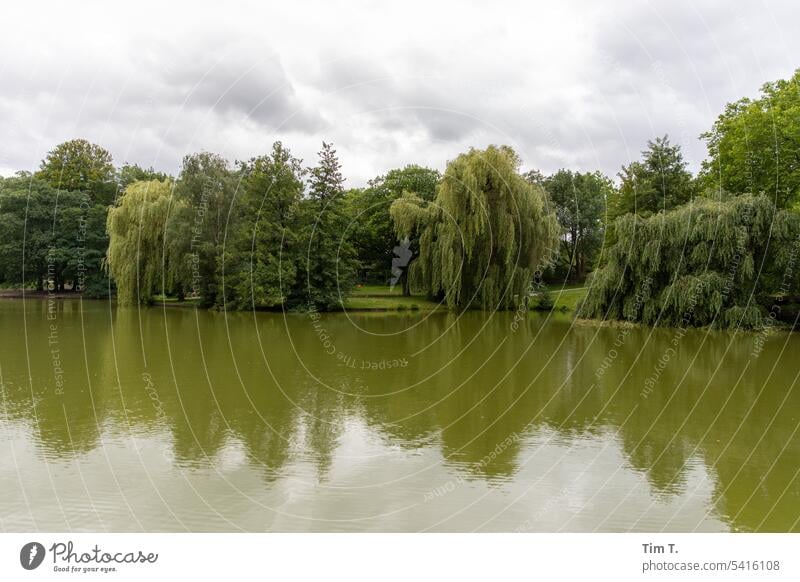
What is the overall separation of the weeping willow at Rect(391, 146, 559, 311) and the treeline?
0.08 meters

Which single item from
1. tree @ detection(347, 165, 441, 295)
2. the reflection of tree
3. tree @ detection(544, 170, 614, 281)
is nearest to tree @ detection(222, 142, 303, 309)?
tree @ detection(347, 165, 441, 295)

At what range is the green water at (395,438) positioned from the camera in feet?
22.4

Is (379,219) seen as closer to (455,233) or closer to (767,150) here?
(455,233)

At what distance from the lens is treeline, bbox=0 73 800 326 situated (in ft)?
81.7

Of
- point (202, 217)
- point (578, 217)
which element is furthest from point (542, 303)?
point (202, 217)

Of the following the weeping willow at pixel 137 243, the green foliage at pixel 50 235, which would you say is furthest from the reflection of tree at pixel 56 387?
the green foliage at pixel 50 235

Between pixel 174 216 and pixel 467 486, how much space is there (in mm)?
30072

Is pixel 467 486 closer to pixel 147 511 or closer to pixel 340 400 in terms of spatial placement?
pixel 147 511

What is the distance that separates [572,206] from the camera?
50000 millimetres

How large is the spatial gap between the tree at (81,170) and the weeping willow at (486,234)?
83.5 ft

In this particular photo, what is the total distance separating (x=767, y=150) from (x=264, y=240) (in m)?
24.6

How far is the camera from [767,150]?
26.8m

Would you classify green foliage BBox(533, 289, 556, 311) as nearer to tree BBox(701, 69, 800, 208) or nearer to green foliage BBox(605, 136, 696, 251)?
green foliage BBox(605, 136, 696, 251)

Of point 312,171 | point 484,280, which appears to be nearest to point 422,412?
point 484,280
